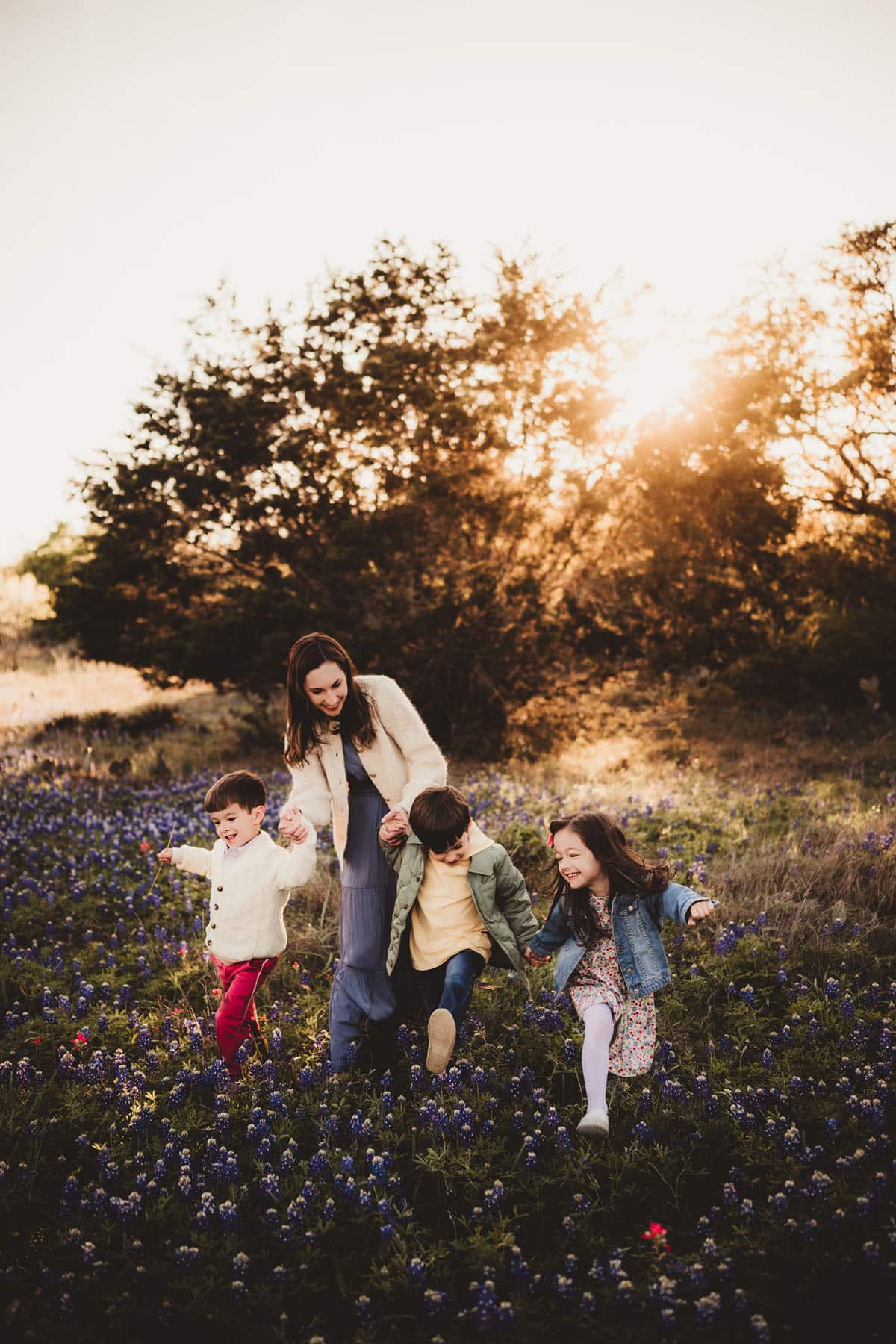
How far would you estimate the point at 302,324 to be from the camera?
459 inches

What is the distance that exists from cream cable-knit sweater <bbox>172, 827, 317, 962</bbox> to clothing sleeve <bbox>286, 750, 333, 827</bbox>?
18 centimetres

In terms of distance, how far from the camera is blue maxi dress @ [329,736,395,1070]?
13.8ft

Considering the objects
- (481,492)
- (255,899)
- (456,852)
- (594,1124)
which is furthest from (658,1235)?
(481,492)

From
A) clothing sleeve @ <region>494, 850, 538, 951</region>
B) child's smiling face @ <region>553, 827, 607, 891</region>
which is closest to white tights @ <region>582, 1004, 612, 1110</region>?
clothing sleeve @ <region>494, 850, 538, 951</region>

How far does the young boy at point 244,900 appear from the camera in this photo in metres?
4.17

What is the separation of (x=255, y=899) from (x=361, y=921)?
20.3 inches

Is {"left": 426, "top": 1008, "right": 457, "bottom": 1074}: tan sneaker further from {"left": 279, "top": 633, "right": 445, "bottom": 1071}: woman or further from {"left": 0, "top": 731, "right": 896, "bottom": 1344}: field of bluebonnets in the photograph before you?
{"left": 279, "top": 633, "right": 445, "bottom": 1071}: woman

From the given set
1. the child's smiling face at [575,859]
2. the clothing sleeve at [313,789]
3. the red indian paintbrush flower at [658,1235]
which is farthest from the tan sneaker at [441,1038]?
the clothing sleeve at [313,789]

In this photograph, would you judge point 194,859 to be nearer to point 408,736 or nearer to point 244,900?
point 244,900

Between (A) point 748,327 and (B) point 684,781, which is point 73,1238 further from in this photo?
(A) point 748,327

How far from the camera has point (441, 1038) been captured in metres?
3.73

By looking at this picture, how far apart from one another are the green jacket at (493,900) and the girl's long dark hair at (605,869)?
0.21 meters

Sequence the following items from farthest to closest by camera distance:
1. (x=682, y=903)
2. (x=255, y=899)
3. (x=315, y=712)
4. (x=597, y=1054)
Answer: (x=315, y=712)
(x=255, y=899)
(x=682, y=903)
(x=597, y=1054)

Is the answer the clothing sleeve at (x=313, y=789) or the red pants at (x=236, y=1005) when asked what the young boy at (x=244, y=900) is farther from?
the clothing sleeve at (x=313, y=789)
